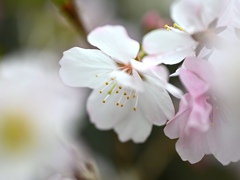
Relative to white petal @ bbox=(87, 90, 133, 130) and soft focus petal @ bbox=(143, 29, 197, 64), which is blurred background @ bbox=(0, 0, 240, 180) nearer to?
white petal @ bbox=(87, 90, 133, 130)

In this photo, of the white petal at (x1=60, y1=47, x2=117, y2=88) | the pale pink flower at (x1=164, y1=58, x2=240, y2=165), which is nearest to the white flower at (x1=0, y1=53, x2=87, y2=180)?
the white petal at (x1=60, y1=47, x2=117, y2=88)

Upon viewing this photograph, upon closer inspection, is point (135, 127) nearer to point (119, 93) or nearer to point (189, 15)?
point (119, 93)

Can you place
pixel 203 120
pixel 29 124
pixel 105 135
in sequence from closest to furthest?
pixel 203 120
pixel 29 124
pixel 105 135

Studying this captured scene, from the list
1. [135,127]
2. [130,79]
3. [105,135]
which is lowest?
[105,135]

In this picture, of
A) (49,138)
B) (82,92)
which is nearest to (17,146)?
(49,138)

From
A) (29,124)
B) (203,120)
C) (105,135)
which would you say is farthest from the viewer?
(105,135)

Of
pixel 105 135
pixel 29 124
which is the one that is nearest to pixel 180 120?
pixel 29 124
